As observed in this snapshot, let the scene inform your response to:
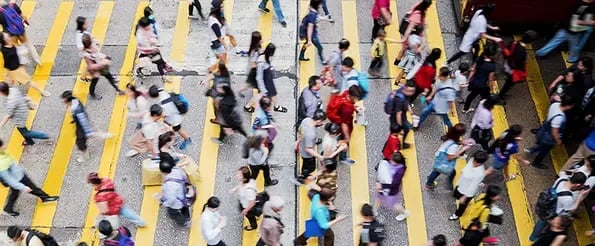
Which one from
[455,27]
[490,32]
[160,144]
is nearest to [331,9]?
[455,27]

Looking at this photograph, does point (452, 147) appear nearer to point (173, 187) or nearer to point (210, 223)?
point (210, 223)

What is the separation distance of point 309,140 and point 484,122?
295 centimetres

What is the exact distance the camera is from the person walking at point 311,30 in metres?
12.8

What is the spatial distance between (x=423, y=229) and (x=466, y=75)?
9.77ft

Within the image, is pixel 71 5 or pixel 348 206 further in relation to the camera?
pixel 71 5

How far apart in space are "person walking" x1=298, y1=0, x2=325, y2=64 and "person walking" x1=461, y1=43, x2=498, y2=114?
315 cm

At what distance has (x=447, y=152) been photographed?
10.3m

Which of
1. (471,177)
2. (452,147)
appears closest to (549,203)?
(471,177)

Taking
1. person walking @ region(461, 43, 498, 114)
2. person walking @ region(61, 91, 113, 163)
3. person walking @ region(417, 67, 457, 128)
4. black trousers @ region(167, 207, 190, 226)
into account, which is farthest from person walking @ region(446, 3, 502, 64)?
person walking @ region(61, 91, 113, 163)

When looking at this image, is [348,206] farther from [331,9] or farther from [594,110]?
[331,9]

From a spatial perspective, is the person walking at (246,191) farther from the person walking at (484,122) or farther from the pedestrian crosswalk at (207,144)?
the person walking at (484,122)

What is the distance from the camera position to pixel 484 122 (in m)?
11.0

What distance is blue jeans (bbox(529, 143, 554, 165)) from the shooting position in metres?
11.4

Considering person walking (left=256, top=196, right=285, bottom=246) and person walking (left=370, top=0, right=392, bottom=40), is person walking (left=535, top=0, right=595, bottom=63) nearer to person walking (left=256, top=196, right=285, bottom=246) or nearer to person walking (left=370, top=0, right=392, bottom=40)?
person walking (left=370, top=0, right=392, bottom=40)
